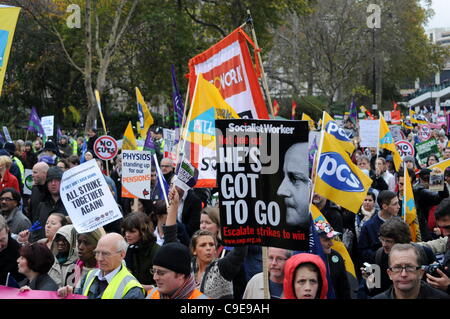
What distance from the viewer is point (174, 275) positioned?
4.32m

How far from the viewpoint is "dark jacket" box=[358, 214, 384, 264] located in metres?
7.12

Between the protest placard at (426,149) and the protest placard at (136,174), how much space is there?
6.85 metres

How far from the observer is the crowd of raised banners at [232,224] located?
4.58 metres

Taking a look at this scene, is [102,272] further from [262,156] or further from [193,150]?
[193,150]

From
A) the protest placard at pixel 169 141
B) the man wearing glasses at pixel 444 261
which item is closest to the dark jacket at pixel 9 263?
the man wearing glasses at pixel 444 261

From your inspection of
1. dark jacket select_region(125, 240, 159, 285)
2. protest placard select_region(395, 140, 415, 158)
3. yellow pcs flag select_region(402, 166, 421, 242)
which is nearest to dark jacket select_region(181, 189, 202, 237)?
dark jacket select_region(125, 240, 159, 285)

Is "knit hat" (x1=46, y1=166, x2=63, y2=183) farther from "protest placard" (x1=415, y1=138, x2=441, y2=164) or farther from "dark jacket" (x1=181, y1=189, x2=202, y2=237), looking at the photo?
"protest placard" (x1=415, y1=138, x2=441, y2=164)

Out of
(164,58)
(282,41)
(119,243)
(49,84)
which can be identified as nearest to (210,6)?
(164,58)

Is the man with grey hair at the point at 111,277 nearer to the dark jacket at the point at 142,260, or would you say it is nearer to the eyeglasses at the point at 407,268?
the dark jacket at the point at 142,260

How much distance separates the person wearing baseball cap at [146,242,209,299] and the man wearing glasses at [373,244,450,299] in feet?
3.76

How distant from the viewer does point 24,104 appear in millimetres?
42875

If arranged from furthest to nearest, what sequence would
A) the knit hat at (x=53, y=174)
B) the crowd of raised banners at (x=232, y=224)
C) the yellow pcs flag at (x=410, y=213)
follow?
the knit hat at (x=53, y=174), the yellow pcs flag at (x=410, y=213), the crowd of raised banners at (x=232, y=224)

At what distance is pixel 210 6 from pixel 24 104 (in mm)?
15116

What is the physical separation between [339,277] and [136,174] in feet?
13.1
